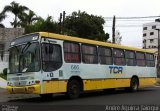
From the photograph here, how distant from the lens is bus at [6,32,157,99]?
17.1m

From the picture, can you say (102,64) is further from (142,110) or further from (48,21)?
(48,21)

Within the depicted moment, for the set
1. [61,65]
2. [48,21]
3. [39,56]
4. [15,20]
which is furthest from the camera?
[15,20]

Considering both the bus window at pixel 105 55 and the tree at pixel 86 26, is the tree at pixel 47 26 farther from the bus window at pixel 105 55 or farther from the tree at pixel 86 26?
the bus window at pixel 105 55

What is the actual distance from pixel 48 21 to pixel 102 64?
1924cm

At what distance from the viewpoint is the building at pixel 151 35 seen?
131125mm

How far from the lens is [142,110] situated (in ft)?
45.7

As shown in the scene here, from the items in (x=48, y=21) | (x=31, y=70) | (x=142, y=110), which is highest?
(x=48, y=21)

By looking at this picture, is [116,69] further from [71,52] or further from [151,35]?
[151,35]

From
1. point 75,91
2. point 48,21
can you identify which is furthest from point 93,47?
point 48,21

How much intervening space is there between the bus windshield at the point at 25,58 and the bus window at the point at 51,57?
0.31 meters

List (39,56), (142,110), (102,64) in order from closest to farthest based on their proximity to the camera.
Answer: (142,110) < (39,56) < (102,64)

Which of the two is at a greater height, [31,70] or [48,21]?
[48,21]

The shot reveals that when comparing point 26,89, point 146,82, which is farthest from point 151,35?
point 26,89

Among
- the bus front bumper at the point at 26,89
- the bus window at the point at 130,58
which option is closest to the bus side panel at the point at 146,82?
the bus window at the point at 130,58
